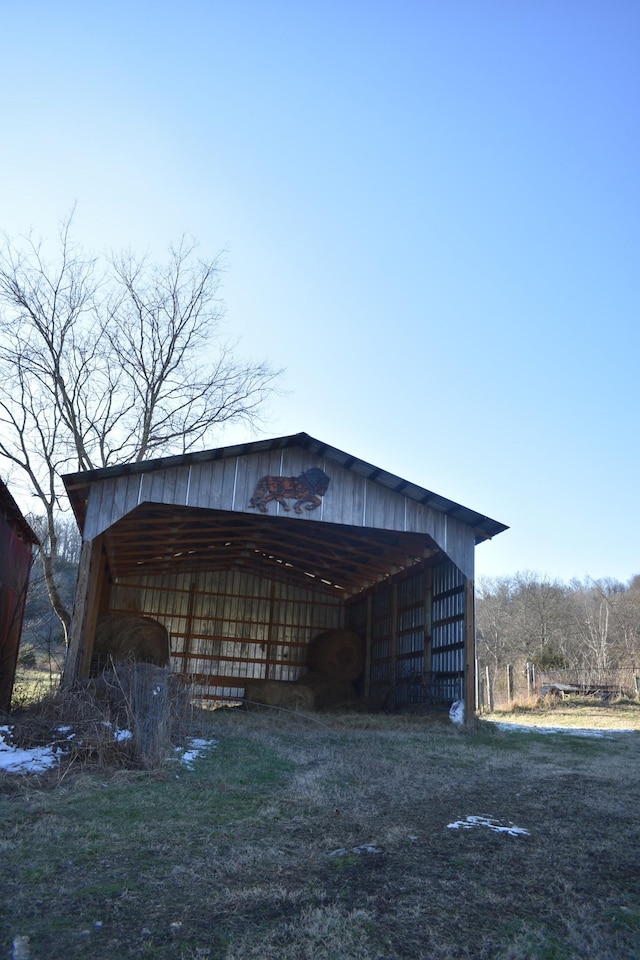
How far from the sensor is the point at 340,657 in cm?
2138

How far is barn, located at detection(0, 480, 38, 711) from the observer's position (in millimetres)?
12513

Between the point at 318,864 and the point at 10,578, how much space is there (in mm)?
10744

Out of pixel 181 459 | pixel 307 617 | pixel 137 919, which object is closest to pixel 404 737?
pixel 181 459

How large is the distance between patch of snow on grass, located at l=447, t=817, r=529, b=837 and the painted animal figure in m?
8.20

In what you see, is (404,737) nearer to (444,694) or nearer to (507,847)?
(444,694)

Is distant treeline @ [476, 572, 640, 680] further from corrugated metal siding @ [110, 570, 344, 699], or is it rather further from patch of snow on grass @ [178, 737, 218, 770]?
patch of snow on grass @ [178, 737, 218, 770]

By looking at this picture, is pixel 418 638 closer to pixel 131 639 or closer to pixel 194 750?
pixel 131 639

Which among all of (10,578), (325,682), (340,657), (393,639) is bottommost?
(325,682)

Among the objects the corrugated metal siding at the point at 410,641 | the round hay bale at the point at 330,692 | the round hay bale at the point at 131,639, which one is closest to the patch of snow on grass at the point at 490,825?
the corrugated metal siding at the point at 410,641

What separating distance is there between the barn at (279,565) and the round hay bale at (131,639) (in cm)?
38

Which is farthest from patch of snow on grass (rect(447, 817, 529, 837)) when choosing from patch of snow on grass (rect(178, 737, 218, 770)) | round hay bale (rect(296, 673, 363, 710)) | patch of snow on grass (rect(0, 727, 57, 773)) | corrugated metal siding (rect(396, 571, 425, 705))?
round hay bale (rect(296, 673, 363, 710))

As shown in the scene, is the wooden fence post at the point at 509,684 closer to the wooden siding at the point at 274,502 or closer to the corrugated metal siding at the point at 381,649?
the corrugated metal siding at the point at 381,649

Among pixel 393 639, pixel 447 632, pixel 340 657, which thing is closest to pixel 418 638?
pixel 393 639

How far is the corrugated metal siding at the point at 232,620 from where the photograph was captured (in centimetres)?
2244
